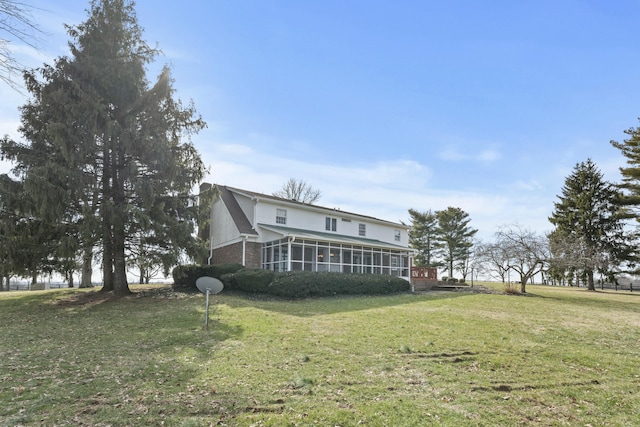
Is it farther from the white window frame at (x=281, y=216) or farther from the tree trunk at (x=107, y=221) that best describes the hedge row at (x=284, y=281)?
the white window frame at (x=281, y=216)

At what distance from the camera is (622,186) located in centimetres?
3538

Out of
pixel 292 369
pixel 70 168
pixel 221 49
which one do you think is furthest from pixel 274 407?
pixel 70 168

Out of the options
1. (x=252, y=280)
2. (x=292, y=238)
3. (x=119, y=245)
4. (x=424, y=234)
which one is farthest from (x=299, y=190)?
(x=119, y=245)

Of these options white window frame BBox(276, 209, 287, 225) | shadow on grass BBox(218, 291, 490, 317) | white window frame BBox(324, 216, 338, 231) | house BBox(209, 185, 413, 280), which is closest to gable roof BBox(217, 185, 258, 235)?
house BBox(209, 185, 413, 280)

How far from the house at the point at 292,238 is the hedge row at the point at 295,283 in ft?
7.87

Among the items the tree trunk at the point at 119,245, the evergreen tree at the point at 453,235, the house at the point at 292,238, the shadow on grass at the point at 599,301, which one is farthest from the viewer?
the evergreen tree at the point at 453,235

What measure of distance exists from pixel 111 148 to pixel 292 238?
32.0 feet

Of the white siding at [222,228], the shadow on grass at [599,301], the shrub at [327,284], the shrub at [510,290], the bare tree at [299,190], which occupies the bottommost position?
the shadow on grass at [599,301]

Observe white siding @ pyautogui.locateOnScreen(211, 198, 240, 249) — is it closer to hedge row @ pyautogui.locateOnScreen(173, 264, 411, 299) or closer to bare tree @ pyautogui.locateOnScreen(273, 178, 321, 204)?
hedge row @ pyautogui.locateOnScreen(173, 264, 411, 299)

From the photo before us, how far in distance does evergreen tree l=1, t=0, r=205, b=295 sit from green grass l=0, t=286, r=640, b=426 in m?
4.55

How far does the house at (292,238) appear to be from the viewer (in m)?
21.7

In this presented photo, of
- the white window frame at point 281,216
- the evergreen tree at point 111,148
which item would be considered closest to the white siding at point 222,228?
the white window frame at point 281,216

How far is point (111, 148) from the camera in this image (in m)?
16.5

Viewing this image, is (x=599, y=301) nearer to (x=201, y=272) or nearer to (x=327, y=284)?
(x=327, y=284)
